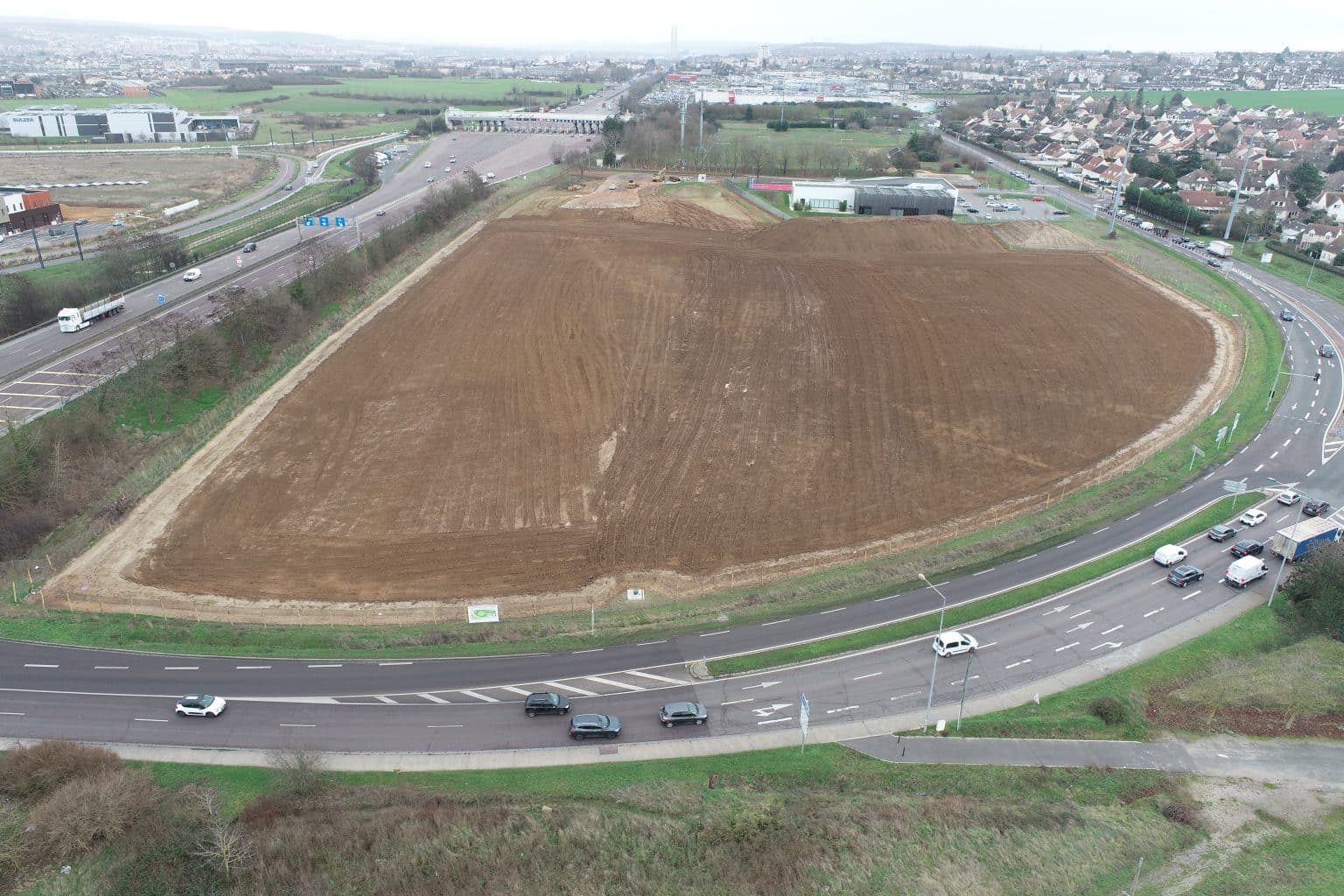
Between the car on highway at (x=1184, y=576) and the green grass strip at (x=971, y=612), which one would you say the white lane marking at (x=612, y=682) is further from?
the car on highway at (x=1184, y=576)

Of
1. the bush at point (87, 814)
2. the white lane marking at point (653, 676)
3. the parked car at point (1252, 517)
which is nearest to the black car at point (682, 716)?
the white lane marking at point (653, 676)

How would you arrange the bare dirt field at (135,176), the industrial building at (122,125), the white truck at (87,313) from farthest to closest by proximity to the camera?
the industrial building at (122,125) < the bare dirt field at (135,176) < the white truck at (87,313)

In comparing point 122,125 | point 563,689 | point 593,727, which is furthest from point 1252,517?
point 122,125

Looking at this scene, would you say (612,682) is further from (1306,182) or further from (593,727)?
(1306,182)

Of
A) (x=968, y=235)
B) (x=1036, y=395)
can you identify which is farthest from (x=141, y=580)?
(x=968, y=235)

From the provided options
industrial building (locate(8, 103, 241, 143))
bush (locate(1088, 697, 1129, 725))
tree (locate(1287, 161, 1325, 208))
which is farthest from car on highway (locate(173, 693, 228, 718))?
industrial building (locate(8, 103, 241, 143))

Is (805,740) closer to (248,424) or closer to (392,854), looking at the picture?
(392,854)

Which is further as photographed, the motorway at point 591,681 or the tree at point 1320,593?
the tree at point 1320,593
